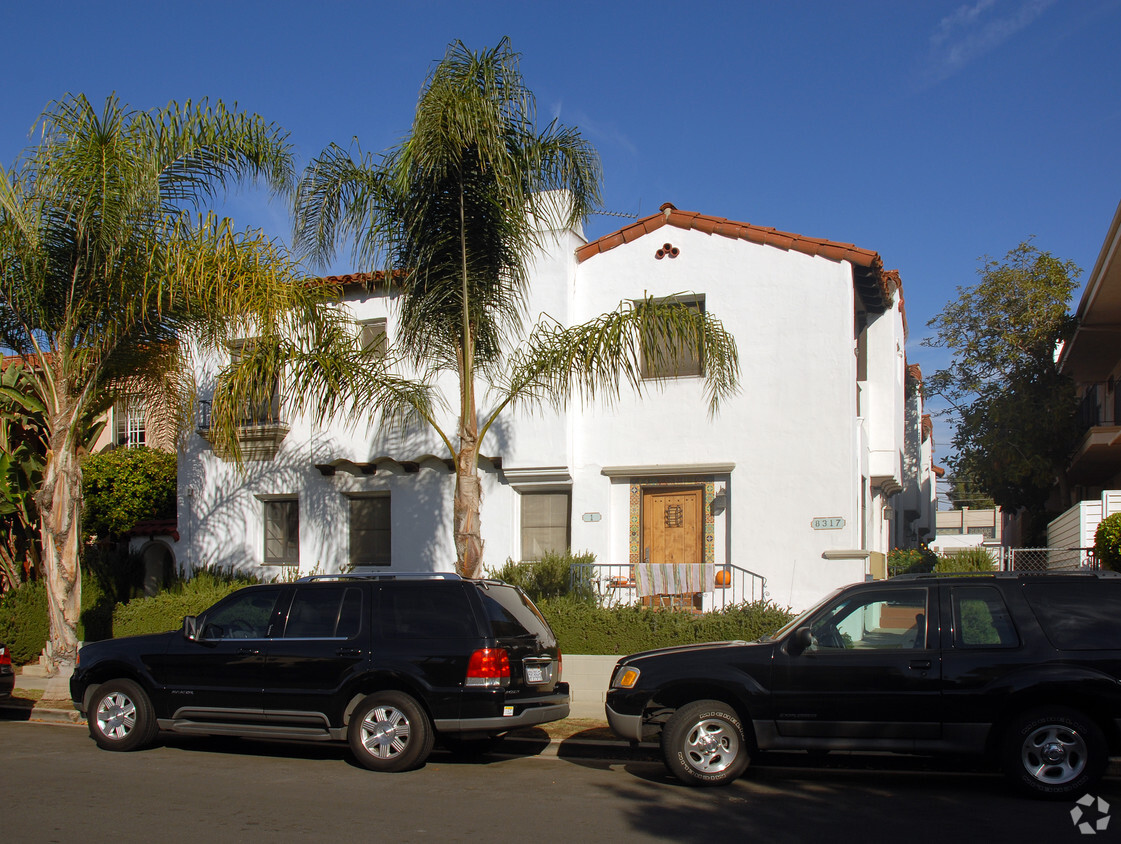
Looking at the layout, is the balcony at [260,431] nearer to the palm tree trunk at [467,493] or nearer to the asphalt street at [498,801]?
the palm tree trunk at [467,493]

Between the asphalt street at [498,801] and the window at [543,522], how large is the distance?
6.93 meters

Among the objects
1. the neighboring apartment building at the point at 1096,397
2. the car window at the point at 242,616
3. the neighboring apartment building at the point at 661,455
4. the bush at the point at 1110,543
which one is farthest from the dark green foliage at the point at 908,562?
the car window at the point at 242,616

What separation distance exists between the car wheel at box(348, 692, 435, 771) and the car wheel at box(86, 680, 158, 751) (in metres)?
2.25

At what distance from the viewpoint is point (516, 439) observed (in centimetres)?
1625

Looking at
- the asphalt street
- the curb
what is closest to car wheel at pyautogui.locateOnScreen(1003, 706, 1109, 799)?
the asphalt street

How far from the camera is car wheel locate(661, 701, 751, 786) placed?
797cm

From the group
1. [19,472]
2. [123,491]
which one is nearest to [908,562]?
[123,491]

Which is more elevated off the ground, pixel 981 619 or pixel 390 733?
pixel 981 619

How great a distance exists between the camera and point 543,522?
16641 mm

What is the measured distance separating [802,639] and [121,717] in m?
6.44

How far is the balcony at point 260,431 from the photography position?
→ 17.8m

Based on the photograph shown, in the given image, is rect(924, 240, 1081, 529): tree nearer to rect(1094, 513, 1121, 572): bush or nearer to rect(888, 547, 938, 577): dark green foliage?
rect(888, 547, 938, 577): dark green foliage

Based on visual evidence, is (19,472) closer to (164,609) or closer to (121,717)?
(164,609)

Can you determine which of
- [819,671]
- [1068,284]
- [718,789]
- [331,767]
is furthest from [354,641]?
[1068,284]
